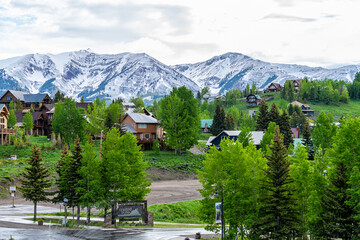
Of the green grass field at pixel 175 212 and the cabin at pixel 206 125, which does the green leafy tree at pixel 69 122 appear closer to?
the green grass field at pixel 175 212

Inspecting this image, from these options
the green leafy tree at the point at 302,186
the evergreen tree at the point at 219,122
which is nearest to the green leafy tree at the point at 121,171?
the green leafy tree at the point at 302,186

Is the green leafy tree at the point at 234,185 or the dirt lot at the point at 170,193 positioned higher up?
the green leafy tree at the point at 234,185

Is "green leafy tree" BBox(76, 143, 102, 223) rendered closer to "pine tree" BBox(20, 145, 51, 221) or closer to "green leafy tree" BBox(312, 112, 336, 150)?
"pine tree" BBox(20, 145, 51, 221)

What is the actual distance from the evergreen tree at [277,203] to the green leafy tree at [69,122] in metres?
57.6

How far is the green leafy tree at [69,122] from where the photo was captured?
89.4m

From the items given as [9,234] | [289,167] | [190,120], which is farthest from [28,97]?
[289,167]

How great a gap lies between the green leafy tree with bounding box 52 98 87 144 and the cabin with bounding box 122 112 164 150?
51.1 feet

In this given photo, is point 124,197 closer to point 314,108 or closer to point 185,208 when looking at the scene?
point 185,208

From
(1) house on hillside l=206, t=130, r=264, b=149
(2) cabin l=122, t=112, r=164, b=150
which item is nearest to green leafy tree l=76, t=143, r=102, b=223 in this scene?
(2) cabin l=122, t=112, r=164, b=150

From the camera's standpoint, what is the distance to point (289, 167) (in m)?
40.9

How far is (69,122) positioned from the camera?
89.8 metres

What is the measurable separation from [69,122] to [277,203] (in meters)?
60.9

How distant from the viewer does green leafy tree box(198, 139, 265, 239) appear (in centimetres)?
4050

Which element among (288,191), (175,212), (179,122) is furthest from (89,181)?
(179,122)
